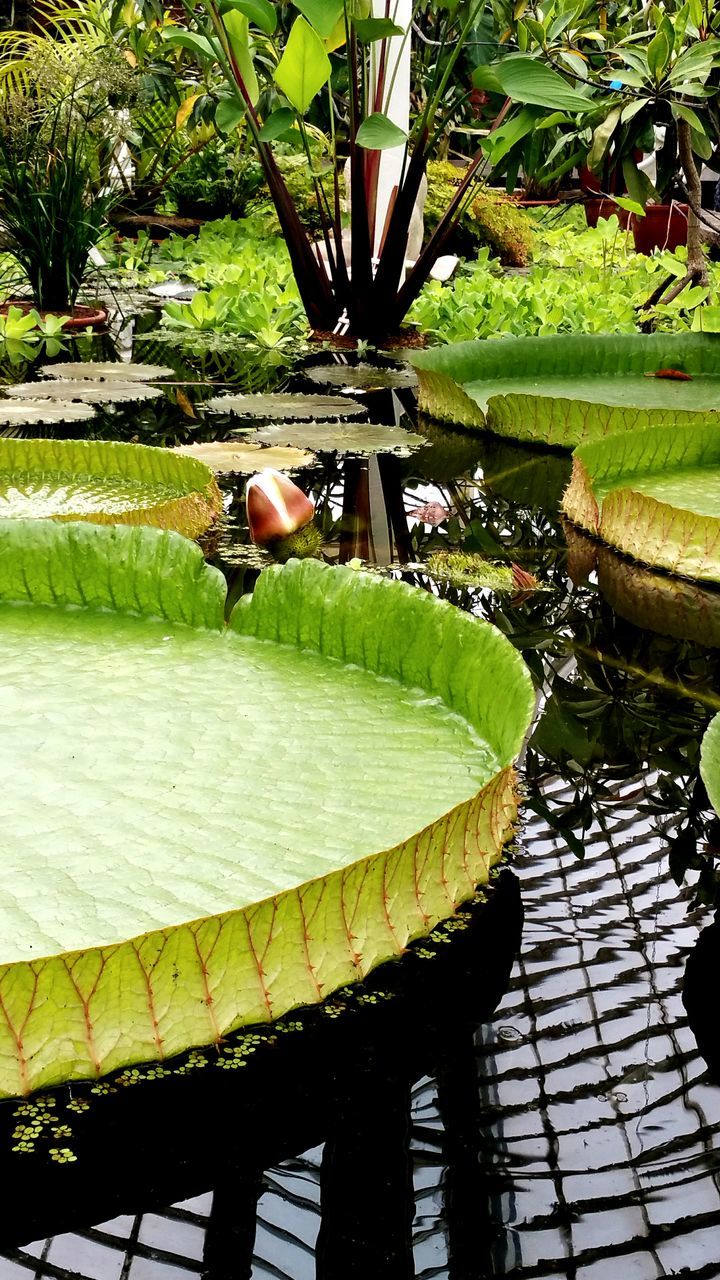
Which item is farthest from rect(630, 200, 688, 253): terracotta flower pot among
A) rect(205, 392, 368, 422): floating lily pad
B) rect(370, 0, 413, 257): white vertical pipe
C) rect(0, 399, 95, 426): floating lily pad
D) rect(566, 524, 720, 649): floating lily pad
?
rect(566, 524, 720, 649): floating lily pad

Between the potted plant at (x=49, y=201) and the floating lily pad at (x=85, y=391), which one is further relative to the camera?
the potted plant at (x=49, y=201)

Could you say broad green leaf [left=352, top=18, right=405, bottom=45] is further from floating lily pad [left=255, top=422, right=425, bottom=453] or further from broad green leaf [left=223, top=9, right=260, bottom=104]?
floating lily pad [left=255, top=422, right=425, bottom=453]

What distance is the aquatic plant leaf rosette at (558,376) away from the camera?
2.81 meters

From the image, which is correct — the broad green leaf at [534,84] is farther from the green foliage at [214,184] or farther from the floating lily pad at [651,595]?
the green foliage at [214,184]

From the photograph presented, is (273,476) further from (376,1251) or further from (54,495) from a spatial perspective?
(376,1251)

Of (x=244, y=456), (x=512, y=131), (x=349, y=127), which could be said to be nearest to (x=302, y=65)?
(x=349, y=127)

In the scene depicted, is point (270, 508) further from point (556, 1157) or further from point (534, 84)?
point (534, 84)

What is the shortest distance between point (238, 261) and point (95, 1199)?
17.3 ft

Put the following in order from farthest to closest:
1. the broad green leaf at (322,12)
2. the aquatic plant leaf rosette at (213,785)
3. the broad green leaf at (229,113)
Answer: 1. the broad green leaf at (229,113)
2. the broad green leaf at (322,12)
3. the aquatic plant leaf rosette at (213,785)

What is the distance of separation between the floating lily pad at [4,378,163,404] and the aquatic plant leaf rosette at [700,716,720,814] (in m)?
2.21

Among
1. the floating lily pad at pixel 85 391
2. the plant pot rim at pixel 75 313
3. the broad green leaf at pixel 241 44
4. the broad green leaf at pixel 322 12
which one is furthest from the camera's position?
the plant pot rim at pixel 75 313

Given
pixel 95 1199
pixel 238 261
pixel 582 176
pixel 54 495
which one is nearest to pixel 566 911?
pixel 95 1199

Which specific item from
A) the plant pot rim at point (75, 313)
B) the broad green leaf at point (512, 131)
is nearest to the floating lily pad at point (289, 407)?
the broad green leaf at point (512, 131)

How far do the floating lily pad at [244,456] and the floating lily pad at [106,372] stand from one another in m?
0.84
